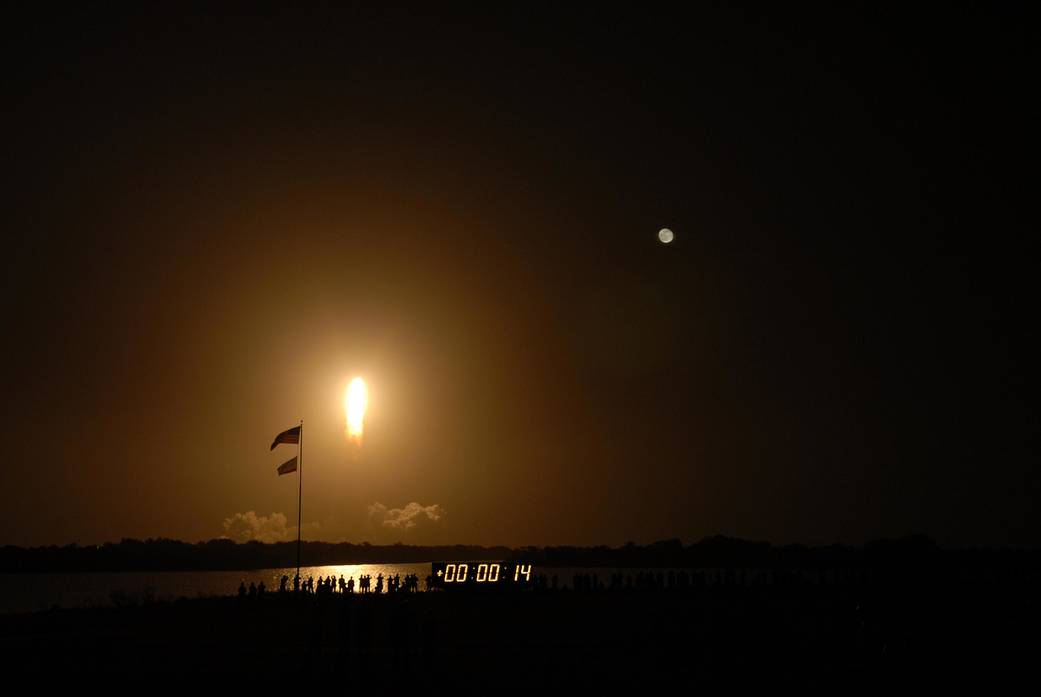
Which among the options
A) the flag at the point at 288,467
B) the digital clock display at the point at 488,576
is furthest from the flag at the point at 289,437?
the digital clock display at the point at 488,576

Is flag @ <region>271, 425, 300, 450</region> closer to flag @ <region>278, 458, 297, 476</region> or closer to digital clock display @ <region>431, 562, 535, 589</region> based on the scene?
flag @ <region>278, 458, 297, 476</region>

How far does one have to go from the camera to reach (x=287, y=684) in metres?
30.4

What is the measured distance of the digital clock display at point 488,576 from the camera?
68688 millimetres

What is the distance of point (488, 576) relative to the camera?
6925 cm

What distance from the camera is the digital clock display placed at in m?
68.7

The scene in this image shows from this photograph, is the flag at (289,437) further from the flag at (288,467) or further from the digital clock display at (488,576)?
the digital clock display at (488,576)

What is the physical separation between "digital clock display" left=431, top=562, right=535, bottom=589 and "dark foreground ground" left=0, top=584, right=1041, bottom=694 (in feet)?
37.9

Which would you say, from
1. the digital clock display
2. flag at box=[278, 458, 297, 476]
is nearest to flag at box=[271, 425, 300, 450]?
flag at box=[278, 458, 297, 476]

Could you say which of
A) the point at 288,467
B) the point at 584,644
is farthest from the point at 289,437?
the point at 584,644

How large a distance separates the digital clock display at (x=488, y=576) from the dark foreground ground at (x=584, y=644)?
11.6 m

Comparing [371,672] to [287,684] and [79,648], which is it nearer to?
[287,684]

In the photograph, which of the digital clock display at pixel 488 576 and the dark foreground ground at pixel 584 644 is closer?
the dark foreground ground at pixel 584 644

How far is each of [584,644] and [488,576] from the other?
30.2 metres

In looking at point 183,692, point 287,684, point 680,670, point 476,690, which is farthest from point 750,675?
point 183,692
